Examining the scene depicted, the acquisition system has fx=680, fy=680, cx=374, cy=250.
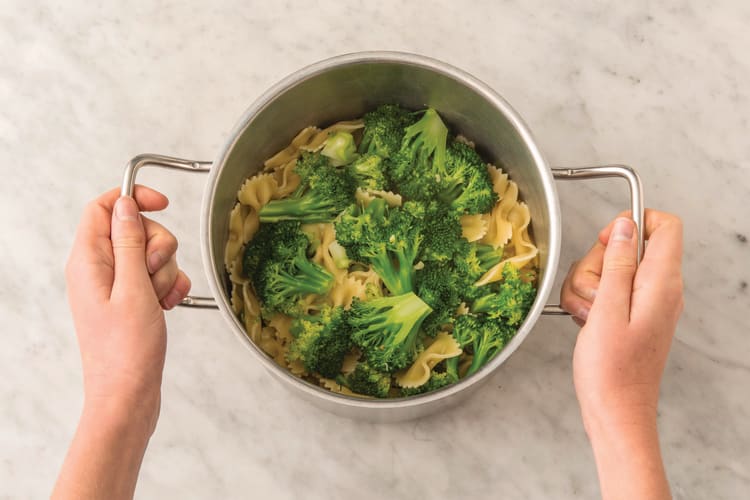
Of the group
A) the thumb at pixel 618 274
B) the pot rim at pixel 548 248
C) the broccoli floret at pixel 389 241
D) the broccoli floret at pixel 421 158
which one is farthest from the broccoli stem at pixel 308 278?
the thumb at pixel 618 274

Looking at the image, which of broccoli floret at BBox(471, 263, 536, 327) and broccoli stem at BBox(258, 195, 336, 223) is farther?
broccoli stem at BBox(258, 195, 336, 223)

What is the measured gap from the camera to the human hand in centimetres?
161

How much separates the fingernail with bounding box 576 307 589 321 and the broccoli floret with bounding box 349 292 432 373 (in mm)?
396

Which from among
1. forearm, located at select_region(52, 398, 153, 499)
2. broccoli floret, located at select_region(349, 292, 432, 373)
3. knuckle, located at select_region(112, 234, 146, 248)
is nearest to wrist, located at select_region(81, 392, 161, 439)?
forearm, located at select_region(52, 398, 153, 499)

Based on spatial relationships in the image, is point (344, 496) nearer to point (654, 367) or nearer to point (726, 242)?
point (654, 367)

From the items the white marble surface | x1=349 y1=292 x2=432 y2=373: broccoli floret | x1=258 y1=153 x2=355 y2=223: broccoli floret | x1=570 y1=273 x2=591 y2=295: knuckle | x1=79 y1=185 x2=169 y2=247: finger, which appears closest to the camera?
x1=79 y1=185 x2=169 y2=247: finger

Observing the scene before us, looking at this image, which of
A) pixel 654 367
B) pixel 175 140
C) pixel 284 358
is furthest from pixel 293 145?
pixel 654 367

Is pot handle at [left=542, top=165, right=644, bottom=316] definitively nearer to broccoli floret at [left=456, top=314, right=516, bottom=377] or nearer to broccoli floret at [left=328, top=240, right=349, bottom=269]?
broccoli floret at [left=456, top=314, right=516, bottom=377]

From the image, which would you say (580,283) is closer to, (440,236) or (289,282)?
(440,236)

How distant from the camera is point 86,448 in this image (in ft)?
5.20

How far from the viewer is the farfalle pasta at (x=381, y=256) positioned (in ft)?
6.18

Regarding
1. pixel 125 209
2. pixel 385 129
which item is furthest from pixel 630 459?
pixel 125 209

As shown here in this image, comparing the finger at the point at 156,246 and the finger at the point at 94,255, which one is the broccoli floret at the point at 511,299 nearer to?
the finger at the point at 156,246

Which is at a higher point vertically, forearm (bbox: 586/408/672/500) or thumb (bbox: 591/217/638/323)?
thumb (bbox: 591/217/638/323)
